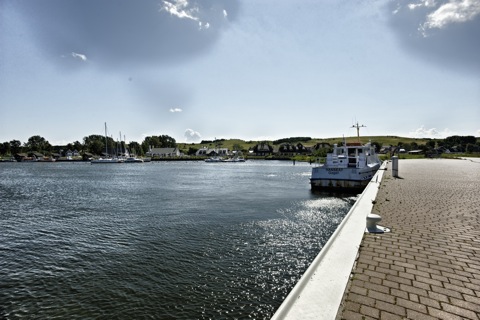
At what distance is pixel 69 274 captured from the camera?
29.0ft

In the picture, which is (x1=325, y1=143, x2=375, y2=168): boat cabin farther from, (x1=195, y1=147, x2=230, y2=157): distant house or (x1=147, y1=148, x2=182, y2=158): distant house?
(x1=147, y1=148, x2=182, y2=158): distant house

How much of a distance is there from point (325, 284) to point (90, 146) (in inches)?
7381

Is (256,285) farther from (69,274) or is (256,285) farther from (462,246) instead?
(69,274)

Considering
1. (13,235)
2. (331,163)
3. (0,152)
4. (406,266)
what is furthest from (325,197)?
(0,152)

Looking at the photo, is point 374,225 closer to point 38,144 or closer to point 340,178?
point 340,178

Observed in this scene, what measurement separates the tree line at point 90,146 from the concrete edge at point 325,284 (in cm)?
16628

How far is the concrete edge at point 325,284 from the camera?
385cm

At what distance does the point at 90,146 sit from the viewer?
543 ft

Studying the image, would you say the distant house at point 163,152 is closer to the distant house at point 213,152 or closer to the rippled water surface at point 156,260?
the distant house at point 213,152

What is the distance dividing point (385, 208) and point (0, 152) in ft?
739

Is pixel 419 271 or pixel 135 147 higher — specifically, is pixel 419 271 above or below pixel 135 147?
below

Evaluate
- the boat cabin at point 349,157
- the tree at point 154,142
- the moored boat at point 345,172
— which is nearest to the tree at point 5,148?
the tree at point 154,142

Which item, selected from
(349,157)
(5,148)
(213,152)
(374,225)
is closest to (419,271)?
(374,225)

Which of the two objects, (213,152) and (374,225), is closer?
(374,225)
